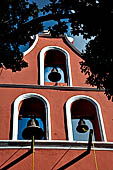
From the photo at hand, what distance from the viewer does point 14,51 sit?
7969 mm

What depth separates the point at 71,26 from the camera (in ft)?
26.2

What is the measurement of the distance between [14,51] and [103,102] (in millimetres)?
4056

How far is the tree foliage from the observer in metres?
7.36

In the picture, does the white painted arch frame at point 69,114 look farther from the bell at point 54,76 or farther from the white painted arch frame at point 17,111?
the bell at point 54,76

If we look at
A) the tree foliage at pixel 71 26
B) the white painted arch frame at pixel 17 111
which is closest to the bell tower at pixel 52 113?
the white painted arch frame at pixel 17 111

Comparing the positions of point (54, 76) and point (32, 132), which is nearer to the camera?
point (32, 132)

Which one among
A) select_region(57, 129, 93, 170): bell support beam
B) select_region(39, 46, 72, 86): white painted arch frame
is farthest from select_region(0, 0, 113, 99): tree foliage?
select_region(39, 46, 72, 86): white painted arch frame

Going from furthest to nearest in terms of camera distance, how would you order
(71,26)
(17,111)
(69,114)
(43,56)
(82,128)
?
(43,56) < (82,128) < (69,114) < (17,111) < (71,26)

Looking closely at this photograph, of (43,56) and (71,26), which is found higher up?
(43,56)

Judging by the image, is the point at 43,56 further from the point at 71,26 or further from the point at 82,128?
the point at 71,26

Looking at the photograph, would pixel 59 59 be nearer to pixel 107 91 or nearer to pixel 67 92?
pixel 67 92

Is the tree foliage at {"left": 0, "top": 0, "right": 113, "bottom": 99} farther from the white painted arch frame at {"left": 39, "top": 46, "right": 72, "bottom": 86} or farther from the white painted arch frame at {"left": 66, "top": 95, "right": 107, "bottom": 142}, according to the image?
the white painted arch frame at {"left": 39, "top": 46, "right": 72, "bottom": 86}

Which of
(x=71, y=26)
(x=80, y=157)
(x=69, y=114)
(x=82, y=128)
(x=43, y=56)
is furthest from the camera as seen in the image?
(x=43, y=56)

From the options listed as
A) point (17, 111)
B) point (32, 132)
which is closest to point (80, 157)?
point (32, 132)
